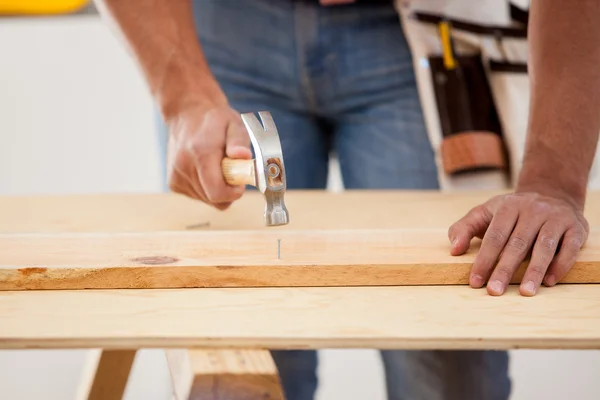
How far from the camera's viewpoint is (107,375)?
118 cm

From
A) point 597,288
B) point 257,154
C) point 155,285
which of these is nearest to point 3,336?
point 155,285

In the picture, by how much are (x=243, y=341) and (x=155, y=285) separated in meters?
0.22

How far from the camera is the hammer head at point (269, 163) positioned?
0.92 meters

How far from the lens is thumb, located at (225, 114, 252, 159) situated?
3.52 ft

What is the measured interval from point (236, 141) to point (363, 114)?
1.57 feet

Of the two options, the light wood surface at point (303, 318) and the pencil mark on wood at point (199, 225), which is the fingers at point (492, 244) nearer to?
the light wood surface at point (303, 318)

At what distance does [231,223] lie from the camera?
3.90 ft

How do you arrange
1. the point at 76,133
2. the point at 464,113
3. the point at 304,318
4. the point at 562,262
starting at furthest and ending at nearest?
1. the point at 76,133
2. the point at 464,113
3. the point at 562,262
4. the point at 304,318

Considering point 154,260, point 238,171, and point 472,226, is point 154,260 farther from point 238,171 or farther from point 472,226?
point 472,226

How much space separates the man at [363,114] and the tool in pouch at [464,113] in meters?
0.06

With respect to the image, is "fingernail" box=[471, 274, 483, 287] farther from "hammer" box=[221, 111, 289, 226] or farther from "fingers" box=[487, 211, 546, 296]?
"hammer" box=[221, 111, 289, 226]

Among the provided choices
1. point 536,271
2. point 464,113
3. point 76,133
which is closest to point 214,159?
point 536,271

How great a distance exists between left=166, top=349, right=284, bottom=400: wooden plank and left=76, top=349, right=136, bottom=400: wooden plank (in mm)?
529

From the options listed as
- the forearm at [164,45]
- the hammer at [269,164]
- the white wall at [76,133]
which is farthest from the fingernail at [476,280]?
the white wall at [76,133]
